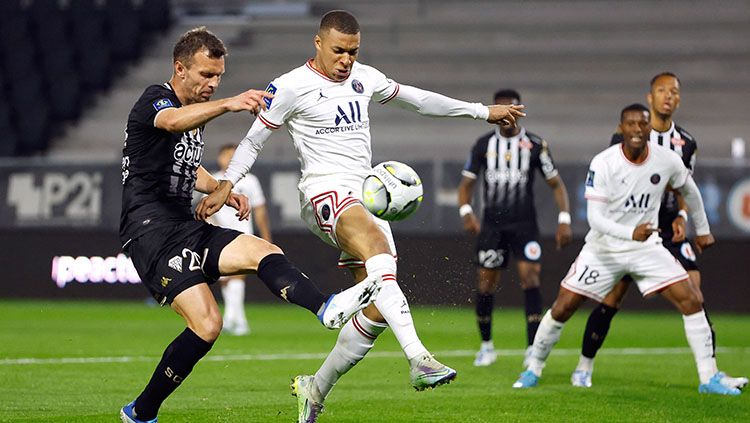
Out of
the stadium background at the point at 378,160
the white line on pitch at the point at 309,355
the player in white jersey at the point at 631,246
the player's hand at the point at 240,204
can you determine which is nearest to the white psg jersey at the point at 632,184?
the player in white jersey at the point at 631,246

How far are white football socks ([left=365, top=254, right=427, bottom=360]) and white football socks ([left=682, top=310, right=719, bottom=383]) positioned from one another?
3.25m

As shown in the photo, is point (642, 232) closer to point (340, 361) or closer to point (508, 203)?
point (340, 361)

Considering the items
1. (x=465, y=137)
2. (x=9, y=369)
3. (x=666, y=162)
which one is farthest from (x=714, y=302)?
(x=9, y=369)

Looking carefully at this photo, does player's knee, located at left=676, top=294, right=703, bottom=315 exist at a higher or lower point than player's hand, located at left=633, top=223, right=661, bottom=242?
lower

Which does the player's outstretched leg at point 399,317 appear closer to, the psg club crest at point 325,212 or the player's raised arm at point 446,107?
the psg club crest at point 325,212

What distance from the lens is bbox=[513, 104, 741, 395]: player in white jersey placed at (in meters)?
9.22

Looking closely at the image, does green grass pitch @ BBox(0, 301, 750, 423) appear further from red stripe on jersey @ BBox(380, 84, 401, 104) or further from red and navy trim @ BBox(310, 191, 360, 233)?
red stripe on jersey @ BBox(380, 84, 401, 104)

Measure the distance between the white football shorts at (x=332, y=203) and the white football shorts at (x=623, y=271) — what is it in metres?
2.58

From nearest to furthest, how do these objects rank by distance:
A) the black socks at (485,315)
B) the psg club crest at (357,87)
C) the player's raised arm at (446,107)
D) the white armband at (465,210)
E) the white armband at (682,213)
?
1. the psg club crest at (357,87)
2. the player's raised arm at (446,107)
3. the white armband at (682,213)
4. the black socks at (485,315)
5. the white armband at (465,210)

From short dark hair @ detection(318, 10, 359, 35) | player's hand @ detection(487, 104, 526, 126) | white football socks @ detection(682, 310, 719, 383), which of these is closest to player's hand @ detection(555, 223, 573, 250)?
white football socks @ detection(682, 310, 719, 383)

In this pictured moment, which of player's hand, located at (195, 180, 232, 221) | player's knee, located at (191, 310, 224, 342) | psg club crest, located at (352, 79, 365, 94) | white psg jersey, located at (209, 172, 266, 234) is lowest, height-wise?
white psg jersey, located at (209, 172, 266, 234)

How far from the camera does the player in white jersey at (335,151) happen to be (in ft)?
23.1

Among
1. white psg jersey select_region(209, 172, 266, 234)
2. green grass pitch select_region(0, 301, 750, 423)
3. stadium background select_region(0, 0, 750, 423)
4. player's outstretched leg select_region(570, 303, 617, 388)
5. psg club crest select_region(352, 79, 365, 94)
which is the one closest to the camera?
psg club crest select_region(352, 79, 365, 94)

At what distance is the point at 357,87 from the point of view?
24.4ft
